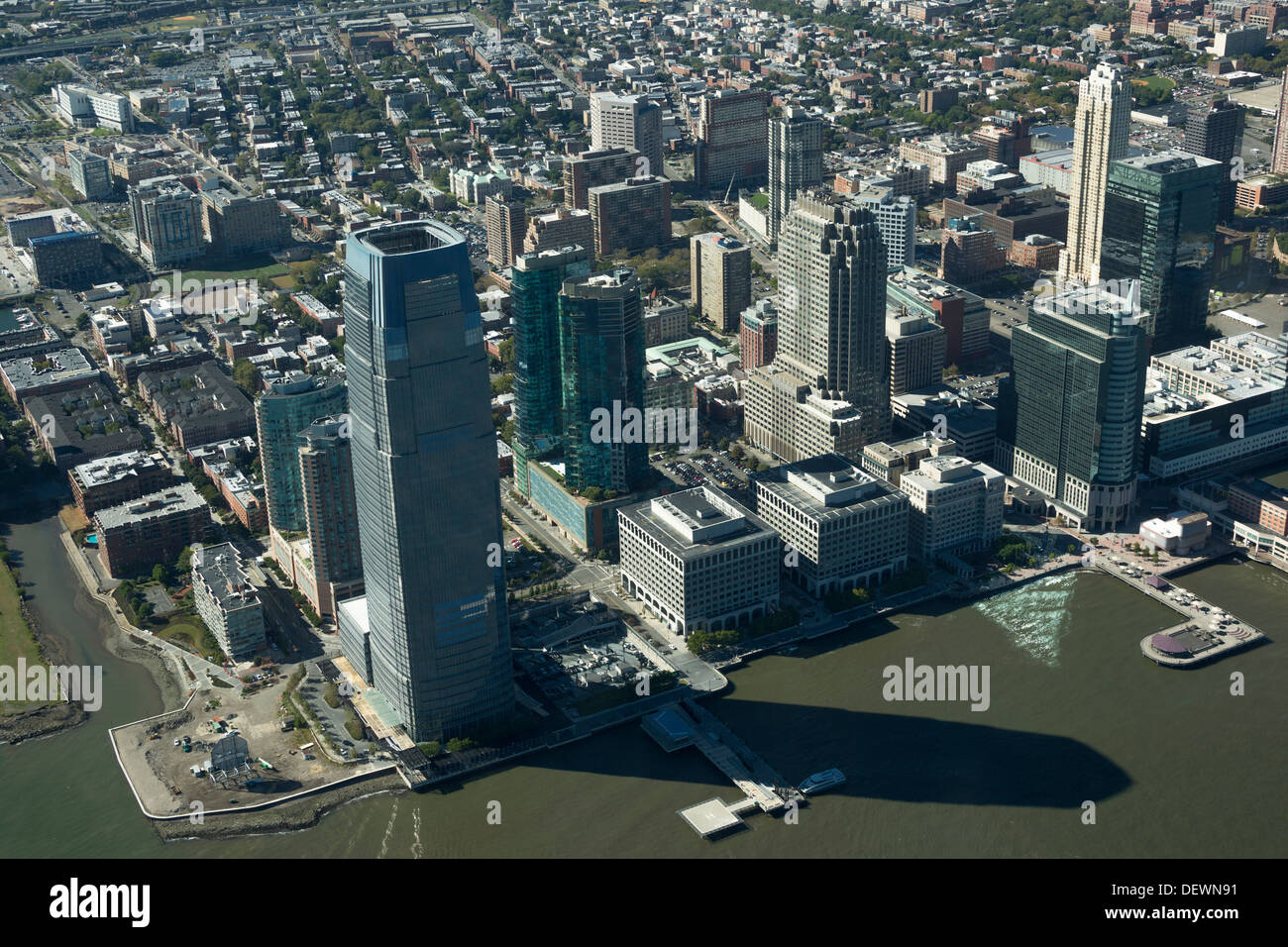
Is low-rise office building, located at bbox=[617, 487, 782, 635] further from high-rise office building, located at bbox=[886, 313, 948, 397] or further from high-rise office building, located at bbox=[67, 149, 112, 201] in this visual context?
high-rise office building, located at bbox=[67, 149, 112, 201]

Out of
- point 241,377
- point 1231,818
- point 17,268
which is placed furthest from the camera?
point 17,268

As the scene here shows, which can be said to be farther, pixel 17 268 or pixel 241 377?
pixel 17 268

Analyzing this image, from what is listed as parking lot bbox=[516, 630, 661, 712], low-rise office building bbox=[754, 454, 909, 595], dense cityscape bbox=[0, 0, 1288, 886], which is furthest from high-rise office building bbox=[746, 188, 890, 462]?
parking lot bbox=[516, 630, 661, 712]

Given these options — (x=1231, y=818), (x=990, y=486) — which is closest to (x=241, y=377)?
(x=990, y=486)

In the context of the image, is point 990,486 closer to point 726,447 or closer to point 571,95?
point 726,447

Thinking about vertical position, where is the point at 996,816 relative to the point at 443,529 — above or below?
below

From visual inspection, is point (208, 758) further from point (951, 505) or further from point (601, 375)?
point (951, 505)

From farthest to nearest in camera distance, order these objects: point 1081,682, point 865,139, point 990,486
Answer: point 865,139 → point 990,486 → point 1081,682

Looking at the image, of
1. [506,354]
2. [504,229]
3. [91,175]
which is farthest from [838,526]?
[91,175]
